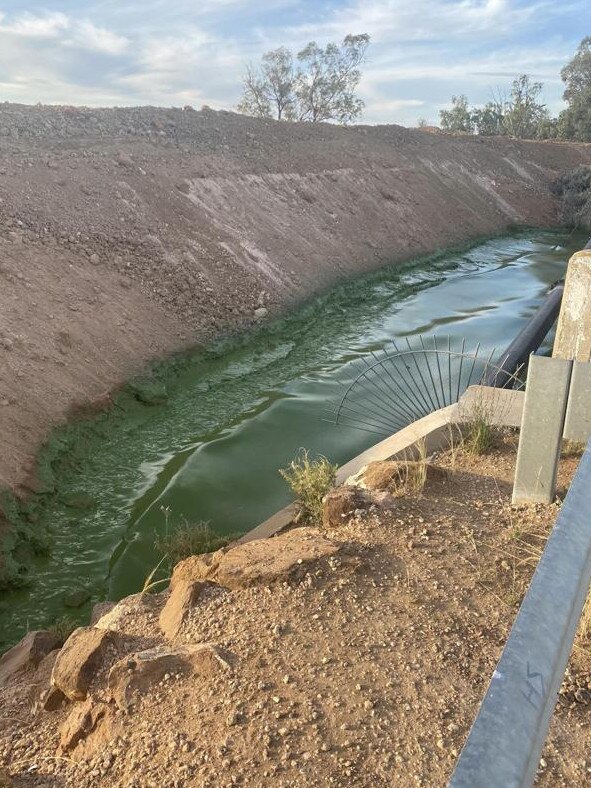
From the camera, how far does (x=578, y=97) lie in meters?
51.2

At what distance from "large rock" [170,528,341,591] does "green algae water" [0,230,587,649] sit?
1.85 metres

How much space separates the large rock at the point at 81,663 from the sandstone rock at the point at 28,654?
0.84m

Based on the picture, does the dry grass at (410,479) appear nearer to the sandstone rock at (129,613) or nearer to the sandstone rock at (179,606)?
the sandstone rock at (179,606)

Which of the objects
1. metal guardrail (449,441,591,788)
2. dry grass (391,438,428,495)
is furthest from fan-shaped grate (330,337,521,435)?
metal guardrail (449,441,591,788)

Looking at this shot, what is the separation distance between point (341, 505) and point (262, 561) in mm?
905

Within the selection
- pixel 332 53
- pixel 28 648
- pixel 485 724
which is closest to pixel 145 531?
pixel 28 648

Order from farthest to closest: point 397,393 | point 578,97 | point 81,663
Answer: point 578,97 < point 397,393 < point 81,663

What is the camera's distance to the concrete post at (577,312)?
689 centimetres

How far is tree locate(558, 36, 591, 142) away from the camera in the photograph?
4878 cm

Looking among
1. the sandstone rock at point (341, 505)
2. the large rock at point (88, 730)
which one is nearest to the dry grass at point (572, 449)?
the sandstone rock at point (341, 505)

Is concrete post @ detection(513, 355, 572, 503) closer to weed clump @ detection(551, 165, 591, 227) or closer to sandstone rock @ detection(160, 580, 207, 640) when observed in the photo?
sandstone rock @ detection(160, 580, 207, 640)

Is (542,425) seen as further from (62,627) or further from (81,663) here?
(62,627)

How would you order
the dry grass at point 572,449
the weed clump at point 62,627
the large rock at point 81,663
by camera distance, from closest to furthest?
1. the large rock at point 81,663
2. the weed clump at point 62,627
3. the dry grass at point 572,449

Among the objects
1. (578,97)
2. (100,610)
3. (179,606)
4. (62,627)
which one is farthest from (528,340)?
(578,97)
